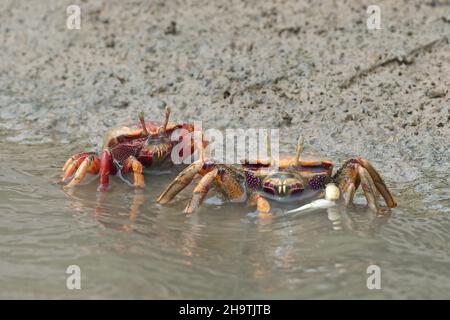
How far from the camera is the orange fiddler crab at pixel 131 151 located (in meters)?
5.57

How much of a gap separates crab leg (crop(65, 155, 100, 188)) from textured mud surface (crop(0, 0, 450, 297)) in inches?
5.4

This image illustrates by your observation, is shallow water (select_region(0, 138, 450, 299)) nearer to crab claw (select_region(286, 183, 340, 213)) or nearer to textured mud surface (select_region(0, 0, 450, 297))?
crab claw (select_region(286, 183, 340, 213))

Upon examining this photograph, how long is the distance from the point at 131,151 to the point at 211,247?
5.18ft

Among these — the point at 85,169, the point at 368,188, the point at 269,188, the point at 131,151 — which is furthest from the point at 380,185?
the point at 85,169

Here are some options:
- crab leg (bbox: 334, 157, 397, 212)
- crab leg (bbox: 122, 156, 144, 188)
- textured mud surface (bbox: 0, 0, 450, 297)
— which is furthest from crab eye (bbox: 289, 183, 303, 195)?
crab leg (bbox: 122, 156, 144, 188)

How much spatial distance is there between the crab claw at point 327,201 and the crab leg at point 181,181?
2.17 feet

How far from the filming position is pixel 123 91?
289 inches

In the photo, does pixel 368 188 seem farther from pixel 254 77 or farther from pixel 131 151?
pixel 254 77

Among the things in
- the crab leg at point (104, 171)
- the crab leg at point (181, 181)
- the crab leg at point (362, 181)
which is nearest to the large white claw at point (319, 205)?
the crab leg at point (362, 181)

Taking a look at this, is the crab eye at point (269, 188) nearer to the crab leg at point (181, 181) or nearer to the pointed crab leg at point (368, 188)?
the crab leg at point (181, 181)

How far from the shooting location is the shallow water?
3.80 meters

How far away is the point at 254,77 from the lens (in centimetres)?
705

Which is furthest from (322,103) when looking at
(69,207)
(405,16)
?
Answer: (69,207)
